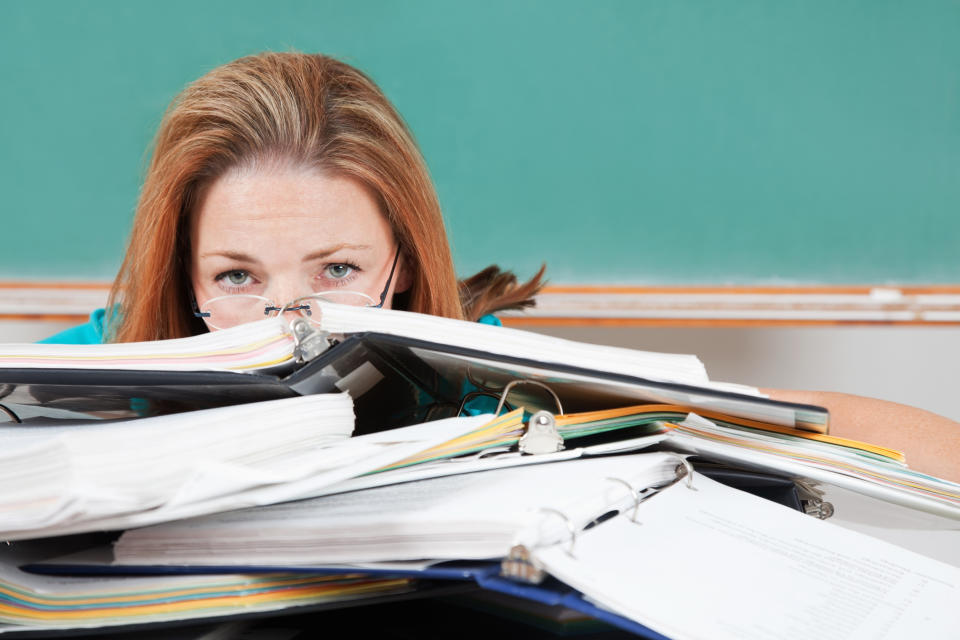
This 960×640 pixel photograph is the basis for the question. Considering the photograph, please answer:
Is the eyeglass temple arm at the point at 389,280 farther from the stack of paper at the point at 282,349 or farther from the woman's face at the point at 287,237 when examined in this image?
the stack of paper at the point at 282,349

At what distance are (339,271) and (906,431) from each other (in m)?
0.60

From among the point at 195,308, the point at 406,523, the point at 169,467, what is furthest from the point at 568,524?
the point at 195,308

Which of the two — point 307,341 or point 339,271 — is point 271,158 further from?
point 307,341

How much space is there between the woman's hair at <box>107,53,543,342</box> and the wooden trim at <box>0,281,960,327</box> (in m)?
0.45

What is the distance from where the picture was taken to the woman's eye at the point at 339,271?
92 centimetres

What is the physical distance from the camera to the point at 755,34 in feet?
5.03

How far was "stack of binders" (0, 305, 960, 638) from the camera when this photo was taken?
1.11ft

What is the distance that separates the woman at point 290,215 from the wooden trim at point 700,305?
1.54ft

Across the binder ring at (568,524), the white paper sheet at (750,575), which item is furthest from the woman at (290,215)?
the binder ring at (568,524)

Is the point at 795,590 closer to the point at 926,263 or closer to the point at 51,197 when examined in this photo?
the point at 926,263

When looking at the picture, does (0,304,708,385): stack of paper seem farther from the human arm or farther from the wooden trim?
the wooden trim

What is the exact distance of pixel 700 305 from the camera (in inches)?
61.1

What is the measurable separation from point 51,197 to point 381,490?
4.87ft

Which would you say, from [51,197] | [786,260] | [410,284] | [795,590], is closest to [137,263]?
[410,284]
